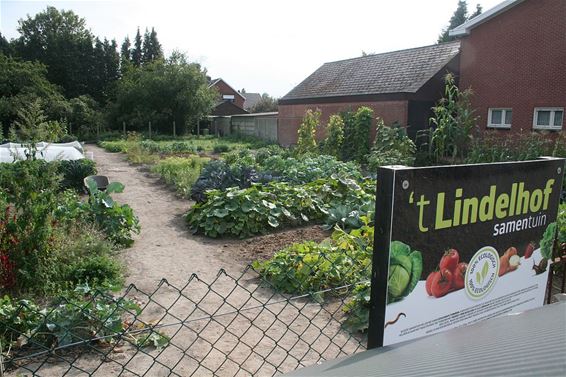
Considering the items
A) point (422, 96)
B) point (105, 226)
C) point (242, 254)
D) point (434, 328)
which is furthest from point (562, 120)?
point (434, 328)

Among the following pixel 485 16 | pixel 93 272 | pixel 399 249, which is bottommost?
pixel 93 272

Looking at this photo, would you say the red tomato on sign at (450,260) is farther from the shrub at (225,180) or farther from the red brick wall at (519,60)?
the red brick wall at (519,60)

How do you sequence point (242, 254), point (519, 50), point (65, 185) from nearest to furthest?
point (242, 254)
point (65, 185)
point (519, 50)

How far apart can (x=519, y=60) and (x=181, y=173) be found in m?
13.3

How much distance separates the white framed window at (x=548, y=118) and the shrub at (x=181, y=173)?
40.5 feet

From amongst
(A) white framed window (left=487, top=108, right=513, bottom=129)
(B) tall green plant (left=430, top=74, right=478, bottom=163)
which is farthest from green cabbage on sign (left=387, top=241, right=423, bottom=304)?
(A) white framed window (left=487, top=108, right=513, bottom=129)

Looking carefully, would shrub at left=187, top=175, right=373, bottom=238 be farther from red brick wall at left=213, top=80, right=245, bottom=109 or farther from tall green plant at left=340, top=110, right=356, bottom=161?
red brick wall at left=213, top=80, right=245, bottom=109

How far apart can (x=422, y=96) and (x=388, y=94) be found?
1536 millimetres

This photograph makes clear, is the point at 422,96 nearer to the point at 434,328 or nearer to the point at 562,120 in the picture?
the point at 562,120

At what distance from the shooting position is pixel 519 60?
1684cm

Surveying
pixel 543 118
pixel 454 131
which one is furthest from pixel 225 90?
pixel 543 118

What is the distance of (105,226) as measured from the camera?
705 cm

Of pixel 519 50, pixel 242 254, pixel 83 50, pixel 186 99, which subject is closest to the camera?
pixel 242 254

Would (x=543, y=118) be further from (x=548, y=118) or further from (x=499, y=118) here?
(x=499, y=118)
